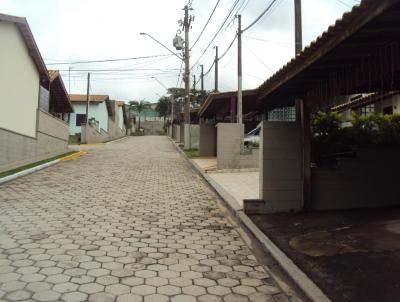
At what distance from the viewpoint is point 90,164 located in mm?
17797

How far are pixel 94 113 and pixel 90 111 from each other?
0.50 m

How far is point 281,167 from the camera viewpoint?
839cm

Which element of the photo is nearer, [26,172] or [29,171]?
[26,172]

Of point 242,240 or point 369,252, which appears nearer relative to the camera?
point 369,252

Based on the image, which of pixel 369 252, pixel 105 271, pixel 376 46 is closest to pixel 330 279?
pixel 369 252

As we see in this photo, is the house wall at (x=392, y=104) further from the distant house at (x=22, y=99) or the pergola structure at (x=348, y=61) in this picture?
the distant house at (x=22, y=99)

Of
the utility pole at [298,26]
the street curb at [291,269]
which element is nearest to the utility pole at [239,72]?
the utility pole at [298,26]

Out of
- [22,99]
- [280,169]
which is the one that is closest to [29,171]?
[22,99]

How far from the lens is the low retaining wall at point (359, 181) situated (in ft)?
27.7

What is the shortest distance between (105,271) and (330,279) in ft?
8.54

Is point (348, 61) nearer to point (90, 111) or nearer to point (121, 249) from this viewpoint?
point (121, 249)

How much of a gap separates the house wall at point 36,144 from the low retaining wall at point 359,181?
1057 centimetres

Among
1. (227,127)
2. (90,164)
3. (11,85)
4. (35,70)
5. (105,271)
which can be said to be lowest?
(105,271)

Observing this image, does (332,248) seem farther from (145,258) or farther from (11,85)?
(11,85)
